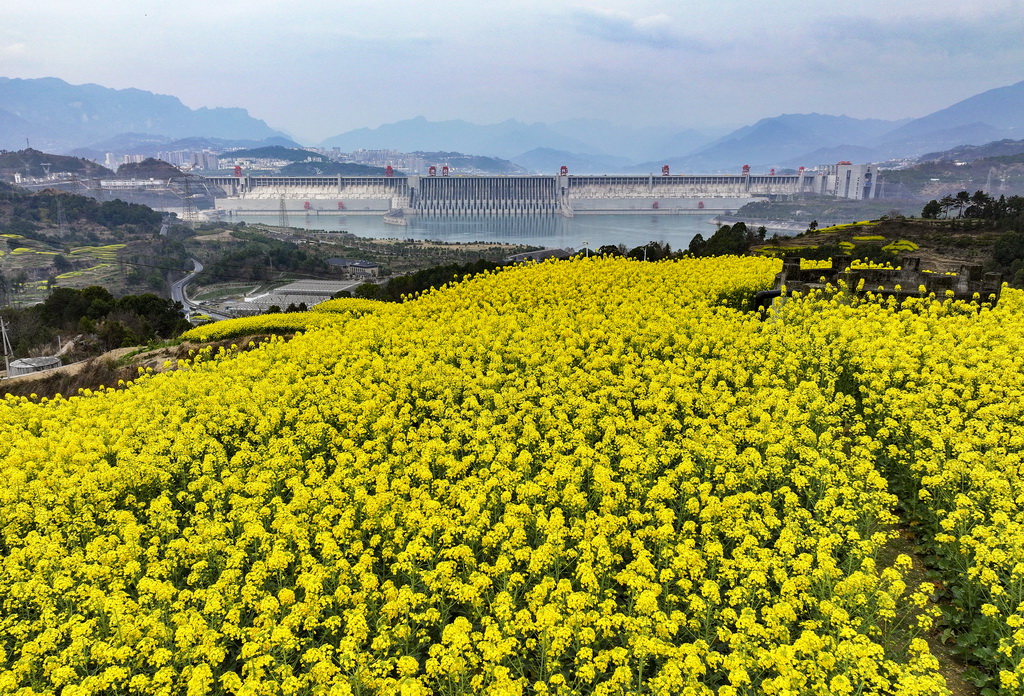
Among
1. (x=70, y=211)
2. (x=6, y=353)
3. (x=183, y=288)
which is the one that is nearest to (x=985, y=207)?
(x=6, y=353)

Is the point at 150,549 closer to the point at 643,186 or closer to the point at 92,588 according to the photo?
the point at 92,588

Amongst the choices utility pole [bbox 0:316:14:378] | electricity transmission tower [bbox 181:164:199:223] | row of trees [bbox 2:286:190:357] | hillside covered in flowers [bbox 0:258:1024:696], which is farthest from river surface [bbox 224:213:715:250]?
hillside covered in flowers [bbox 0:258:1024:696]

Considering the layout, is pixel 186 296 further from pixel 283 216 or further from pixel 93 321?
pixel 283 216

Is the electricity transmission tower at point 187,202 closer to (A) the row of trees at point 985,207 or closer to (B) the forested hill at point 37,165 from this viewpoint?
(B) the forested hill at point 37,165

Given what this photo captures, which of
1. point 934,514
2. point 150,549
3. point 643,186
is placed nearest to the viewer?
point 150,549

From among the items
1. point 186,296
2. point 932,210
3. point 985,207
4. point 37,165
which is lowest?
point 186,296

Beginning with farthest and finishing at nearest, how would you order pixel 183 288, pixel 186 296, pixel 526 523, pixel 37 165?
pixel 37 165, pixel 183 288, pixel 186 296, pixel 526 523

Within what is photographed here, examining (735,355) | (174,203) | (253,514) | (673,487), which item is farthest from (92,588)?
(174,203)
